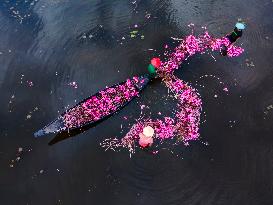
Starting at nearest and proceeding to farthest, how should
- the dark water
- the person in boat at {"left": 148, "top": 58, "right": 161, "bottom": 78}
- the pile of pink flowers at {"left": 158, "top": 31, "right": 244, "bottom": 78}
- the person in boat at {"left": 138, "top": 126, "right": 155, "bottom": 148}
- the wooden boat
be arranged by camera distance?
1. the dark water
2. the person in boat at {"left": 138, "top": 126, "right": 155, "bottom": 148}
3. the wooden boat
4. the person in boat at {"left": 148, "top": 58, "right": 161, "bottom": 78}
5. the pile of pink flowers at {"left": 158, "top": 31, "right": 244, "bottom": 78}

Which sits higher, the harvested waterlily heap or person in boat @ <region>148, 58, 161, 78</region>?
person in boat @ <region>148, 58, 161, 78</region>

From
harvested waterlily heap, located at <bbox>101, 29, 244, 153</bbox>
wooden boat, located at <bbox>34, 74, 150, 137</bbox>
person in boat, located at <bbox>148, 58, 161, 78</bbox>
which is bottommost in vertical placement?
harvested waterlily heap, located at <bbox>101, 29, 244, 153</bbox>

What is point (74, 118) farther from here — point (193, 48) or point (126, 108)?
point (193, 48)

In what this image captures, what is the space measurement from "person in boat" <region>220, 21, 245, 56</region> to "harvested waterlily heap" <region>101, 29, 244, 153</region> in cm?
16

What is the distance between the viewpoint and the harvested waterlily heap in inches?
497

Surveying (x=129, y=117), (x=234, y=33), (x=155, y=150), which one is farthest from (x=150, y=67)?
(x=234, y=33)

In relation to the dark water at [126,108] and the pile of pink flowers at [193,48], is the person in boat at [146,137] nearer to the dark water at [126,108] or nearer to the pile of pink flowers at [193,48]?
the dark water at [126,108]

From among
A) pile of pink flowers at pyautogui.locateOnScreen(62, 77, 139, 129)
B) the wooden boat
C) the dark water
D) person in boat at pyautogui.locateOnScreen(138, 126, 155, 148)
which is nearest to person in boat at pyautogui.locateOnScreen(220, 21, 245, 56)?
the dark water

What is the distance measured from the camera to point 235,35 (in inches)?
607

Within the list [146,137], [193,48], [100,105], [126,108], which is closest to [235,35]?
[193,48]

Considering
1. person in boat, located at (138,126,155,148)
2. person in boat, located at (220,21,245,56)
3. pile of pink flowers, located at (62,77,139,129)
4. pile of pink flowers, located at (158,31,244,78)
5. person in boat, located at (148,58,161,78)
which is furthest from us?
person in boat, located at (220,21,245,56)

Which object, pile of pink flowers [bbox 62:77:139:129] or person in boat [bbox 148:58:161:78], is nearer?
pile of pink flowers [bbox 62:77:139:129]

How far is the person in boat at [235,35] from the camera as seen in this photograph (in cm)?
1499

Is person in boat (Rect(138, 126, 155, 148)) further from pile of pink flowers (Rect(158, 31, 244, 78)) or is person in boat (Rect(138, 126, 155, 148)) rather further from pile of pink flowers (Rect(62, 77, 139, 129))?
pile of pink flowers (Rect(158, 31, 244, 78))
